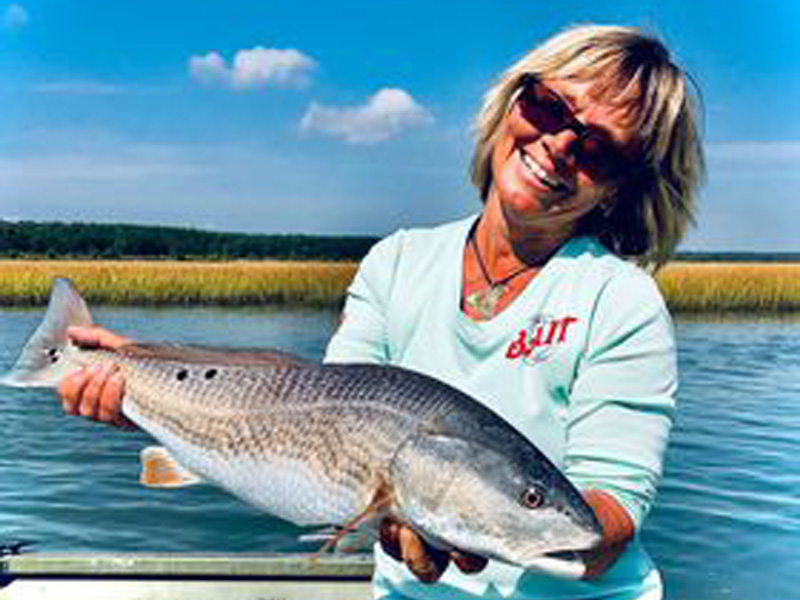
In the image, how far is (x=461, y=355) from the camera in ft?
8.36

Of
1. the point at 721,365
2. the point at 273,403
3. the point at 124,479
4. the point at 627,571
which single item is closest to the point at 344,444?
the point at 273,403

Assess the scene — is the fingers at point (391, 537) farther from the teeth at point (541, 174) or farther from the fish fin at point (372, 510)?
the teeth at point (541, 174)

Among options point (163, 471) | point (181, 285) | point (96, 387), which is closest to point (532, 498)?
point (163, 471)

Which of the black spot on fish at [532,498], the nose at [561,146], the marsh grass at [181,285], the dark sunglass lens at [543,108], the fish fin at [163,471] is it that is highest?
the dark sunglass lens at [543,108]

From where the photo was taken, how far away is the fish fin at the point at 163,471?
9.03 ft

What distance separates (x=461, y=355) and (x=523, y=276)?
9.3 inches

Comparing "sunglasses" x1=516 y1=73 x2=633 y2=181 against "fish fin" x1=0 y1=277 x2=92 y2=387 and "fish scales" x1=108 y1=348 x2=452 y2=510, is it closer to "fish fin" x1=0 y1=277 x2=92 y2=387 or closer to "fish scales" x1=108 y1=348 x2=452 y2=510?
"fish scales" x1=108 y1=348 x2=452 y2=510

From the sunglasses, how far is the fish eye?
0.72 metres

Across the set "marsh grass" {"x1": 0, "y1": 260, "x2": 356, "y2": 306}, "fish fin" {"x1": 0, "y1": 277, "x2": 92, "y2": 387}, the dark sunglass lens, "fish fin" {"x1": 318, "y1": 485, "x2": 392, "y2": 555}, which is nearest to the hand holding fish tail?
"fish fin" {"x1": 318, "y1": 485, "x2": 392, "y2": 555}

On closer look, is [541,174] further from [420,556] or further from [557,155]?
[420,556]

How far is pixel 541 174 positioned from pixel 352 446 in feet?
2.24

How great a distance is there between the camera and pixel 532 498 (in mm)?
2174

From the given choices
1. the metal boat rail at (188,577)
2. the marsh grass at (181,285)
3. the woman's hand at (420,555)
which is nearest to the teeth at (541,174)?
the woman's hand at (420,555)

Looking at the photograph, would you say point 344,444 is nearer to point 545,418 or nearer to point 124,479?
point 545,418
